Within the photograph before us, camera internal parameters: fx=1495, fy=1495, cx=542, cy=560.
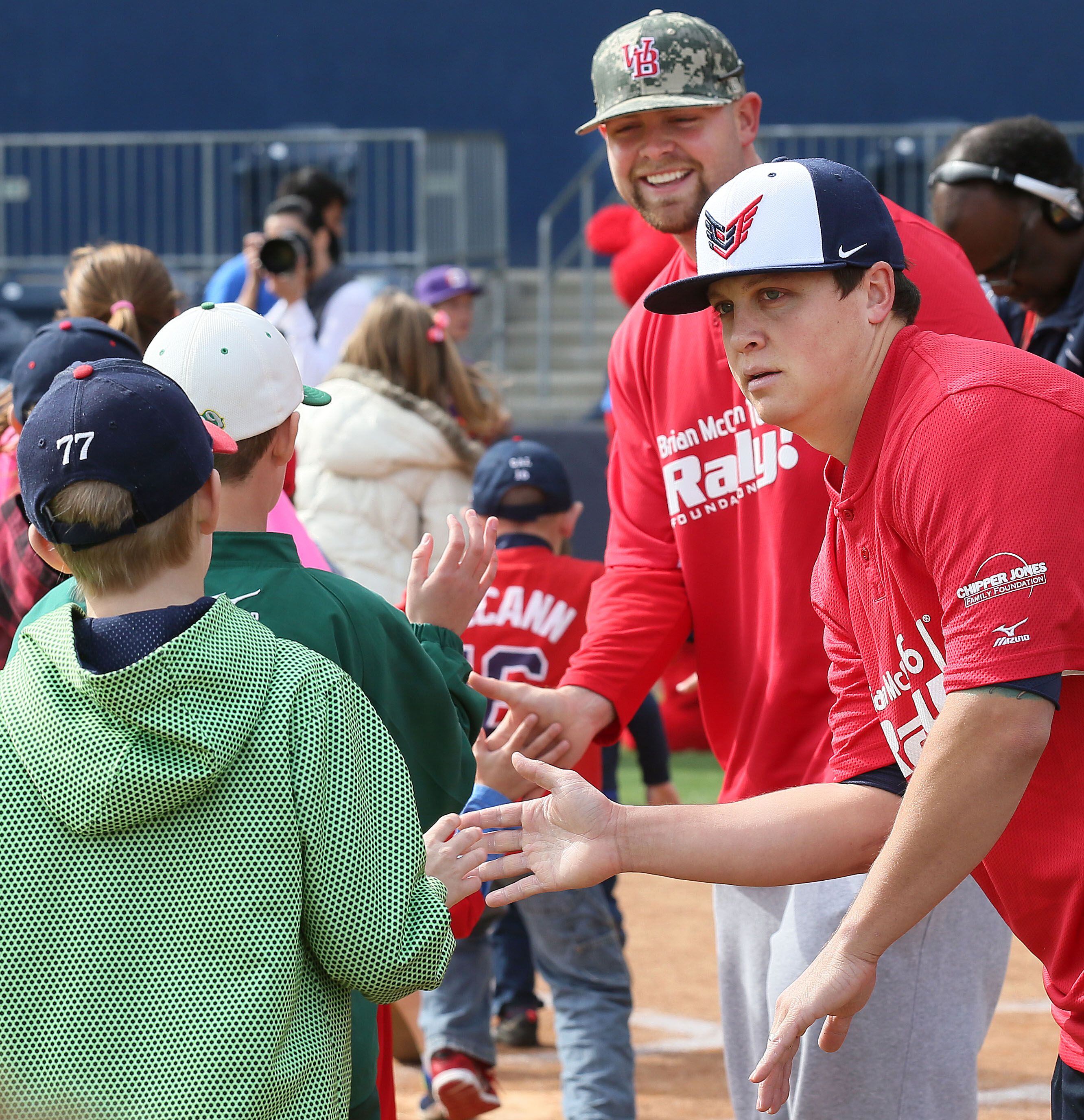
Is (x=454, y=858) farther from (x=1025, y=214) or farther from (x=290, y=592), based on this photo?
(x=1025, y=214)

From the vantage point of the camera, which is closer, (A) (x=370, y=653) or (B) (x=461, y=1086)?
(A) (x=370, y=653)

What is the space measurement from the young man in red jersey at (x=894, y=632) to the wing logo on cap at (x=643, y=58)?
0.94 metres

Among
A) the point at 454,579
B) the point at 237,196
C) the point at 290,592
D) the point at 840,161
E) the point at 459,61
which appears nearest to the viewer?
the point at 290,592

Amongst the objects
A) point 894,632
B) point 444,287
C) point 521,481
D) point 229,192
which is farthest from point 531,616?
point 229,192

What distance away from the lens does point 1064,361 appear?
4.15 metres

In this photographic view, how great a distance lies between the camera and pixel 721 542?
3227mm

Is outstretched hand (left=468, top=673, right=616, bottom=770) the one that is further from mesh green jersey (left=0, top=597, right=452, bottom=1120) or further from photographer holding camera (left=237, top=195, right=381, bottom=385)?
photographer holding camera (left=237, top=195, right=381, bottom=385)

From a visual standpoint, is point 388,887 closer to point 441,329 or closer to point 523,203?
point 441,329

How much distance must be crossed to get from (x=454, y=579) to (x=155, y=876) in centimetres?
101

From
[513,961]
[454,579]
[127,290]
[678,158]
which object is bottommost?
[513,961]

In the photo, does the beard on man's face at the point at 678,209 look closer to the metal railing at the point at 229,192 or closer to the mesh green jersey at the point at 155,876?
the mesh green jersey at the point at 155,876

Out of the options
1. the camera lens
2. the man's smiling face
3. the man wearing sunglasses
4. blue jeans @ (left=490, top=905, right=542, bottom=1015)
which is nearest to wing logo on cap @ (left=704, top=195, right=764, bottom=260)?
the man's smiling face

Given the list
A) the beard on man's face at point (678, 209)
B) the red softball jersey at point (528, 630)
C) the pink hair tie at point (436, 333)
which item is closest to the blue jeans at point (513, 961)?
the red softball jersey at point (528, 630)

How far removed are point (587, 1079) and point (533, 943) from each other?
0.47m
